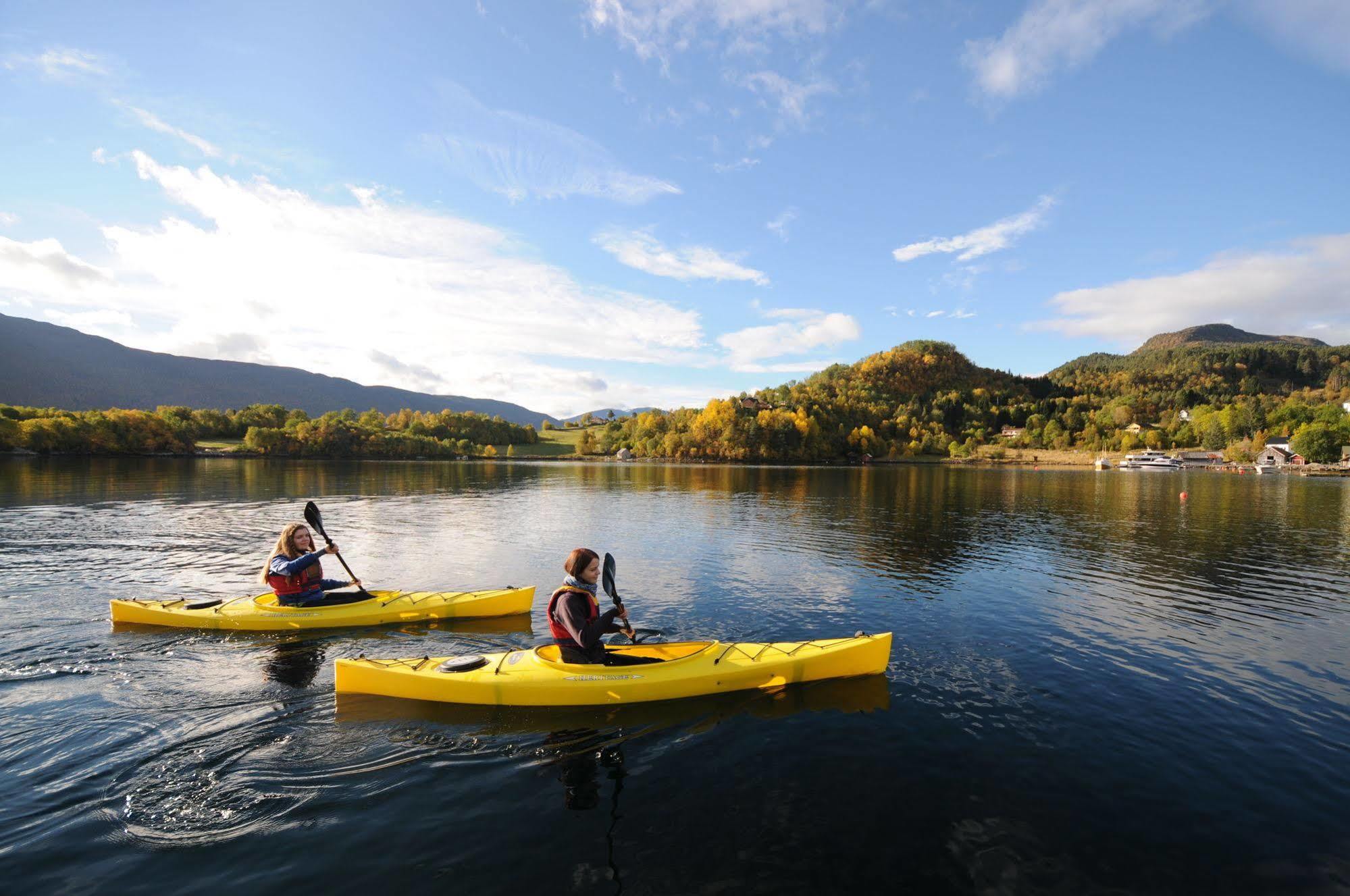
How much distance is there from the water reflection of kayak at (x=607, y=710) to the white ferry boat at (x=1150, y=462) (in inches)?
6161

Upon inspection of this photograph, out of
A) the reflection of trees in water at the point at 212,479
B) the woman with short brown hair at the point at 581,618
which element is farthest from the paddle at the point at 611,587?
the reflection of trees in water at the point at 212,479

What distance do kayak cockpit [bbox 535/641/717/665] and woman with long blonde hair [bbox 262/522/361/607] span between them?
7074 mm

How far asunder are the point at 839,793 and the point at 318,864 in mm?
6684

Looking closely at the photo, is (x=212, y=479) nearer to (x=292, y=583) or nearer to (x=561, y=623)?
(x=292, y=583)

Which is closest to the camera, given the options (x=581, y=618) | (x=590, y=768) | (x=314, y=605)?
(x=590, y=768)

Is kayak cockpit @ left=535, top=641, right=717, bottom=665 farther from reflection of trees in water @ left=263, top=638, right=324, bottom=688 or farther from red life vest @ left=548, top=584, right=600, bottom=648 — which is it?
reflection of trees in water @ left=263, top=638, right=324, bottom=688

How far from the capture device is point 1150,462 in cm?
13625

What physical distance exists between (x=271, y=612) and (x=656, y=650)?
9959 millimetres

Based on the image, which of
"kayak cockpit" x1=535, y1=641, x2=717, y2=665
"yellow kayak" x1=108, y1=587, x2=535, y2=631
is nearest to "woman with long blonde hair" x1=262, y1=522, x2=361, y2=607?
"yellow kayak" x1=108, y1=587, x2=535, y2=631

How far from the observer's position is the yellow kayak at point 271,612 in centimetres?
1436

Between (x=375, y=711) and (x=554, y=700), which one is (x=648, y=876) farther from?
(x=375, y=711)

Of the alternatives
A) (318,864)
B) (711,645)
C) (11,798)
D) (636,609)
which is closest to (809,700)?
(711,645)

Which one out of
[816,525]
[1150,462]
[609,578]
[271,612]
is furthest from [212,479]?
[1150,462]

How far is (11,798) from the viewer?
7.79 metres
